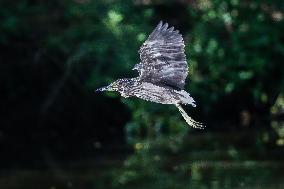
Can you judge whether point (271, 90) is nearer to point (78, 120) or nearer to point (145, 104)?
point (145, 104)

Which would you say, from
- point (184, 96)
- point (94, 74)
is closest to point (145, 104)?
point (94, 74)

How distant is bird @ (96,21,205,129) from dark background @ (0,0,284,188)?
11644mm

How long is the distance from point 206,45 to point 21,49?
4367 mm

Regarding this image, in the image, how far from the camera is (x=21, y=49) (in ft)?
66.4

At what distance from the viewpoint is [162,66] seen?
6.64 meters

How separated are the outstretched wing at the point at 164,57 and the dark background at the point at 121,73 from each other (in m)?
11.6

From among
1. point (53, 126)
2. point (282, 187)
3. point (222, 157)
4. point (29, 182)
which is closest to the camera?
point (282, 187)

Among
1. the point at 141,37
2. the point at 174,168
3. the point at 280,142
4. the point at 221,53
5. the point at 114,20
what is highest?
the point at 114,20

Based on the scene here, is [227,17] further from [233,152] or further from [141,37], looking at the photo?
[233,152]

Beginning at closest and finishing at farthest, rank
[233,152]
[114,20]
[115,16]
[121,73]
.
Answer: [233,152]
[115,16]
[114,20]
[121,73]

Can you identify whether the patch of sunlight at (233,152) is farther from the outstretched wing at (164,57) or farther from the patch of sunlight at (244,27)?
the outstretched wing at (164,57)

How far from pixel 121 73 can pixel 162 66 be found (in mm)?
12580

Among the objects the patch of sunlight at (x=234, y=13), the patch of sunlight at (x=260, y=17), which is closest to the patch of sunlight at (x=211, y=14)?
the patch of sunlight at (x=234, y=13)

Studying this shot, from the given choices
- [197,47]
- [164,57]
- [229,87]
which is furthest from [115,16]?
[164,57]
